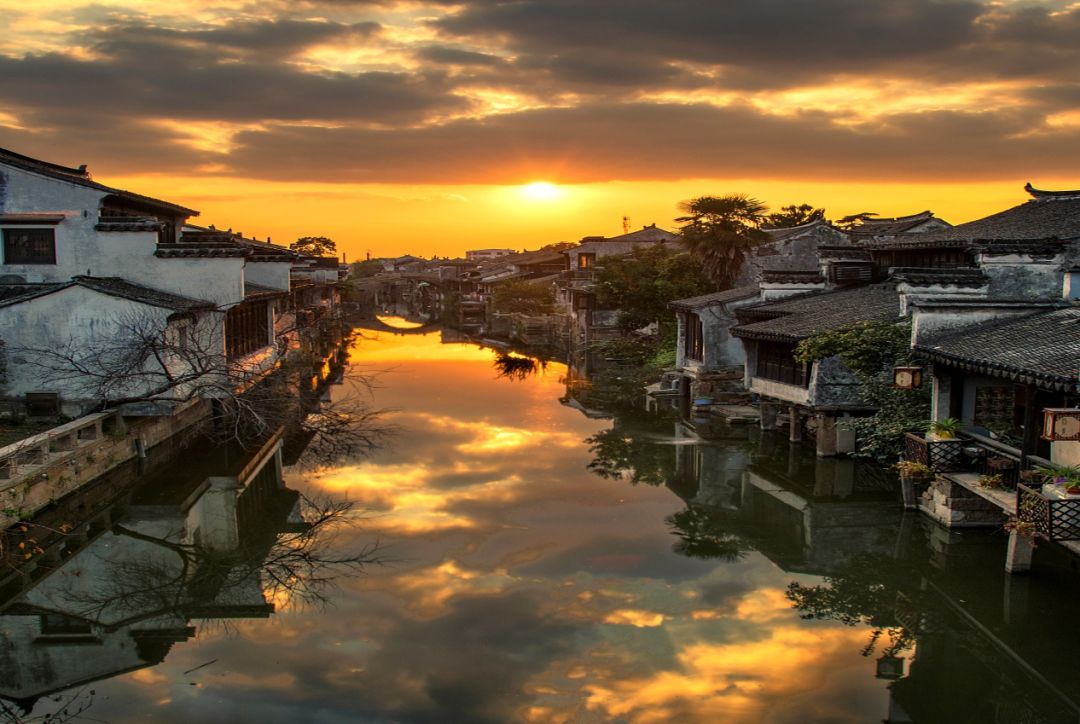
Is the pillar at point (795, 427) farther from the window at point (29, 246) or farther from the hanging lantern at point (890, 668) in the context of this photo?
the window at point (29, 246)

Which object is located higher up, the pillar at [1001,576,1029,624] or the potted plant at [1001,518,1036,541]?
the potted plant at [1001,518,1036,541]

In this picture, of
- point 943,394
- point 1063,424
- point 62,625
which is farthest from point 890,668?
point 62,625

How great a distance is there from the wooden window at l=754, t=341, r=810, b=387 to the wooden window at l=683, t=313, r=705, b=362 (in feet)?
19.5

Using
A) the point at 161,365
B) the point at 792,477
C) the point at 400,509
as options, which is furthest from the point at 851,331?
the point at 161,365

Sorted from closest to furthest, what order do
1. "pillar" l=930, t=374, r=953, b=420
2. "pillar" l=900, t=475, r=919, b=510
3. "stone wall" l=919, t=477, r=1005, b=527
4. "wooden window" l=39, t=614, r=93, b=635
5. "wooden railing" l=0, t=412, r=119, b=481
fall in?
"wooden window" l=39, t=614, r=93, b=635, "wooden railing" l=0, t=412, r=119, b=481, "stone wall" l=919, t=477, r=1005, b=527, "pillar" l=930, t=374, r=953, b=420, "pillar" l=900, t=475, r=919, b=510

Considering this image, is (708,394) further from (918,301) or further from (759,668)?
(759,668)

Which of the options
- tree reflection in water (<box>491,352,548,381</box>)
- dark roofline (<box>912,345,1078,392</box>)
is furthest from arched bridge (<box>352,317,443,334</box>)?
dark roofline (<box>912,345,1078,392</box>)

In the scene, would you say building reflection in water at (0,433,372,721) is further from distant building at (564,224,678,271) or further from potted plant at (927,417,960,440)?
distant building at (564,224,678,271)

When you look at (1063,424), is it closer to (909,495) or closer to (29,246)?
(909,495)

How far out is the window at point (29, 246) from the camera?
27.1 metres

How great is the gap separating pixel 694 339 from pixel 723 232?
33.5 ft

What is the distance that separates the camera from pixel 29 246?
27.1 metres

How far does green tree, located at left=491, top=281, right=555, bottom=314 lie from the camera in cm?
8219

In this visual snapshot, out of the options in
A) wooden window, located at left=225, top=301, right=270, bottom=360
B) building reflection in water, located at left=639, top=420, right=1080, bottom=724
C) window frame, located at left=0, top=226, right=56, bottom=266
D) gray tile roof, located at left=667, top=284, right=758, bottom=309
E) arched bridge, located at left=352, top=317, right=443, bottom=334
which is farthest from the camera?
arched bridge, located at left=352, top=317, right=443, bottom=334
